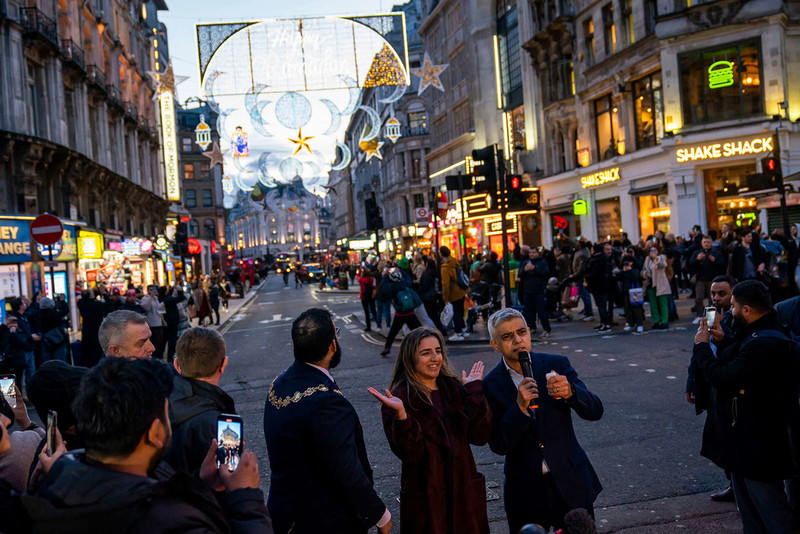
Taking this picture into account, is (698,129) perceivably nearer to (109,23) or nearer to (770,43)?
(770,43)

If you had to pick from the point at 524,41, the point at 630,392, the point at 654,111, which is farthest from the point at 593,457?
the point at 524,41

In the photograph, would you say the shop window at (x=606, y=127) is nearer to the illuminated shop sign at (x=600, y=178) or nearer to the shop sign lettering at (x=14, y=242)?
the illuminated shop sign at (x=600, y=178)

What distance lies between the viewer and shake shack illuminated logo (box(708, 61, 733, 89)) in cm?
2376

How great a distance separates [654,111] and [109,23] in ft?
88.9

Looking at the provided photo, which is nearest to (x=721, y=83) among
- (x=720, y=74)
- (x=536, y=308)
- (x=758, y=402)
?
(x=720, y=74)

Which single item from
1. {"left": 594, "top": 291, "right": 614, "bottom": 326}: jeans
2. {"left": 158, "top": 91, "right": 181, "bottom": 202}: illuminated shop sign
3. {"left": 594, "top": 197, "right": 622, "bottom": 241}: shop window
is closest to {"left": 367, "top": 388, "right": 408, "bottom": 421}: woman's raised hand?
{"left": 594, "top": 291, "right": 614, "bottom": 326}: jeans

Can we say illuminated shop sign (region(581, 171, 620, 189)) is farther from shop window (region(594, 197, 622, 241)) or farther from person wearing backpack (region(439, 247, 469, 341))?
person wearing backpack (region(439, 247, 469, 341))

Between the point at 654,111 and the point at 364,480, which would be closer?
the point at 364,480

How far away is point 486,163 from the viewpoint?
49.5 ft

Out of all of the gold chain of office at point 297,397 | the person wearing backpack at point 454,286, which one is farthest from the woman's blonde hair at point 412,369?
the person wearing backpack at point 454,286

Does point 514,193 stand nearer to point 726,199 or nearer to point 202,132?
point 726,199

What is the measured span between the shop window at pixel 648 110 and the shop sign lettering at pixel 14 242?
22.0 m

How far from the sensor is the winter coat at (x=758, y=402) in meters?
3.96

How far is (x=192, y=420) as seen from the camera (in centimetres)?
315
